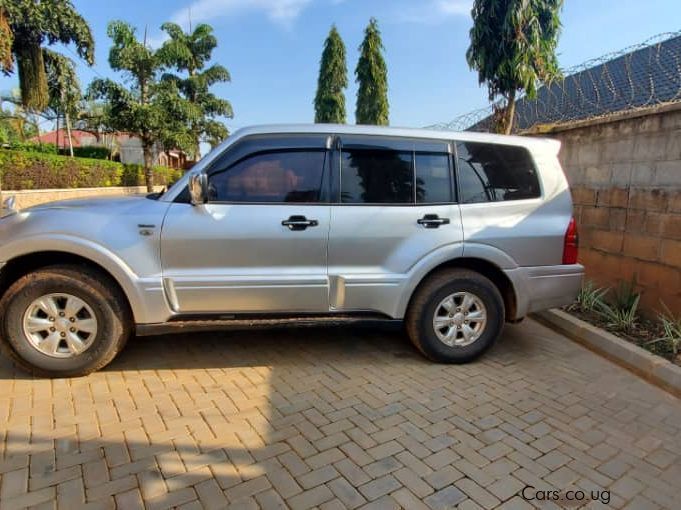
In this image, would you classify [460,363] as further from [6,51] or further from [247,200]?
[6,51]

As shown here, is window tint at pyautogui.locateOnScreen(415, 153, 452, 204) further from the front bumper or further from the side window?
the front bumper

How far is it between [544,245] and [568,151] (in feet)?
8.09

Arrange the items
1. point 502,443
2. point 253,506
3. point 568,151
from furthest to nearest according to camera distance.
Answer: point 568,151
point 502,443
point 253,506

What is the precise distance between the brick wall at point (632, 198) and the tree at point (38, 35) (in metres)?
12.1

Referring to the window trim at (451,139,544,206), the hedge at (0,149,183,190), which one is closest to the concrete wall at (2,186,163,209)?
the hedge at (0,149,183,190)

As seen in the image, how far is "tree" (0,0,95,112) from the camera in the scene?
10.4 meters

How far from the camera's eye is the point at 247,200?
3.12m

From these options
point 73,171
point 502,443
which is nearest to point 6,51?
point 73,171

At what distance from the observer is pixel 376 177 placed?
10.9ft

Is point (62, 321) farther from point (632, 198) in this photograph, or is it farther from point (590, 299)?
point (632, 198)

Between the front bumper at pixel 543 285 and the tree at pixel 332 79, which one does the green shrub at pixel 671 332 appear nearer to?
the front bumper at pixel 543 285

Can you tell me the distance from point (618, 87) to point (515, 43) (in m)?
1.40

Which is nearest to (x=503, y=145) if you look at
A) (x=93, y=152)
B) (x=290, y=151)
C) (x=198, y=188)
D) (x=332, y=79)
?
(x=290, y=151)

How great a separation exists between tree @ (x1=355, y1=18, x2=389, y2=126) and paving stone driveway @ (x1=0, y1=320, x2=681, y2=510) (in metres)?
16.4
